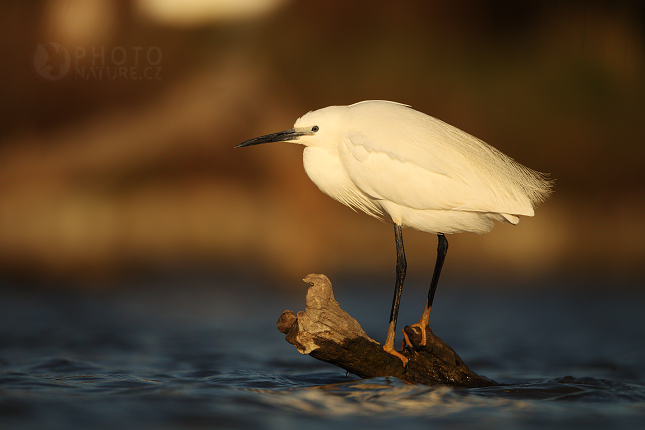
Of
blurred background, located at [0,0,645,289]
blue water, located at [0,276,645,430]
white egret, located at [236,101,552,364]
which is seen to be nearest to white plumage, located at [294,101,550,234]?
white egret, located at [236,101,552,364]

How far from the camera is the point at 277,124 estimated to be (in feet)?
Result: 37.2

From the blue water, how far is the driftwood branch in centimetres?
12

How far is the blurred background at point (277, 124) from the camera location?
34.8ft

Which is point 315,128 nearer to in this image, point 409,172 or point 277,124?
point 409,172

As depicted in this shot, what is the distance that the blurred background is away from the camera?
10617 mm

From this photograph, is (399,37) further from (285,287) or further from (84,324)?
(84,324)

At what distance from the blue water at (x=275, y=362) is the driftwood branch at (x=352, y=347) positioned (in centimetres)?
12

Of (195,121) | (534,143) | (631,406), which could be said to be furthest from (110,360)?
(534,143)

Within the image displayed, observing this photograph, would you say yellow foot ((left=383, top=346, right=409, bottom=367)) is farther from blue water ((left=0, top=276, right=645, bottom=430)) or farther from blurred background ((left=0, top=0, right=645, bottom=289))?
blurred background ((left=0, top=0, right=645, bottom=289))

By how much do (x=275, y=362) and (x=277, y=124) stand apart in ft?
20.6

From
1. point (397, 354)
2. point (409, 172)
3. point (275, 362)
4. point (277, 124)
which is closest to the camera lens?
point (397, 354)

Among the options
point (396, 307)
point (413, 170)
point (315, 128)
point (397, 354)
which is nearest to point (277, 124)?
point (315, 128)

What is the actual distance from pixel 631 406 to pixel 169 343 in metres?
4.58

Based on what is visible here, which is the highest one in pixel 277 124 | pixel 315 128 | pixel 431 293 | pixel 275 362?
pixel 277 124
